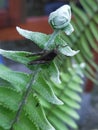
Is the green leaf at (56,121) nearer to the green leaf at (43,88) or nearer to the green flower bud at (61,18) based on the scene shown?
the green leaf at (43,88)

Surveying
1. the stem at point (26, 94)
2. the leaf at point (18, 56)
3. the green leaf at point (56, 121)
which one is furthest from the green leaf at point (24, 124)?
the green leaf at point (56, 121)

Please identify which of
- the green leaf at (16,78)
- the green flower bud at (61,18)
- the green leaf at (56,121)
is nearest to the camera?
the green flower bud at (61,18)

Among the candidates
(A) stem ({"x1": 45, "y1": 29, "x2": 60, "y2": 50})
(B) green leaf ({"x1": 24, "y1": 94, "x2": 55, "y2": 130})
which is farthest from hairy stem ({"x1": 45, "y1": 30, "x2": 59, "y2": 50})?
(B) green leaf ({"x1": 24, "y1": 94, "x2": 55, "y2": 130})

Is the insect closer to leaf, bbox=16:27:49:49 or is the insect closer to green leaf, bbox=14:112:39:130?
leaf, bbox=16:27:49:49

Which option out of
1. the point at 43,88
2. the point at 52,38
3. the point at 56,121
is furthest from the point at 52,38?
the point at 56,121

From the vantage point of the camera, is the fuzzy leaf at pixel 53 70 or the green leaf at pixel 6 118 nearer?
the fuzzy leaf at pixel 53 70

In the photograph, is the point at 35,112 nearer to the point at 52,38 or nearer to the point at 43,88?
the point at 43,88

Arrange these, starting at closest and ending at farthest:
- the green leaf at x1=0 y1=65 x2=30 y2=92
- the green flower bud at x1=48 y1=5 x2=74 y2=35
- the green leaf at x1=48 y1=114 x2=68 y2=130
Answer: the green flower bud at x1=48 y1=5 x2=74 y2=35
the green leaf at x1=0 y1=65 x2=30 y2=92
the green leaf at x1=48 y1=114 x2=68 y2=130
